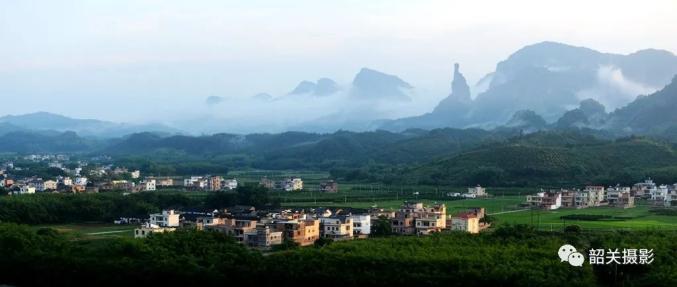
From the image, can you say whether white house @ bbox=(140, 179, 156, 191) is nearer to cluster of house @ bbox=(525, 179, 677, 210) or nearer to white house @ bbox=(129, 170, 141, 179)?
A: white house @ bbox=(129, 170, 141, 179)

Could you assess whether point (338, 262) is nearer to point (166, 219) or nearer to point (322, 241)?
point (322, 241)

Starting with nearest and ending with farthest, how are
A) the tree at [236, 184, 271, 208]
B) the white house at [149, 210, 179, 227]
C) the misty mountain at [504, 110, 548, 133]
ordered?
the white house at [149, 210, 179, 227] < the tree at [236, 184, 271, 208] < the misty mountain at [504, 110, 548, 133]

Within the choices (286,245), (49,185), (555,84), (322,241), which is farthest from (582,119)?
(286,245)

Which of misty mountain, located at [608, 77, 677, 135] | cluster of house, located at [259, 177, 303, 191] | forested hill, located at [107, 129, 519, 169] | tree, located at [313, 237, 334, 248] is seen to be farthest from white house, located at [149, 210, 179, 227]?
misty mountain, located at [608, 77, 677, 135]

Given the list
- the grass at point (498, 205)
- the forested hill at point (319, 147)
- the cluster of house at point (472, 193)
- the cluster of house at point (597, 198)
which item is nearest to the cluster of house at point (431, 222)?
the grass at point (498, 205)

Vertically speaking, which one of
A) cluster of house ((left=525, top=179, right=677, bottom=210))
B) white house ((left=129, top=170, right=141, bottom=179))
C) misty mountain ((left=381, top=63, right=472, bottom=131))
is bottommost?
cluster of house ((left=525, top=179, right=677, bottom=210))

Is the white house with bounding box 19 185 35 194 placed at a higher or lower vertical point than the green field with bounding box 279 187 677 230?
higher

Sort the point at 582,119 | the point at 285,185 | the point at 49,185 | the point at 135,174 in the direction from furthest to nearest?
1. the point at 582,119
2. the point at 135,174
3. the point at 285,185
4. the point at 49,185
